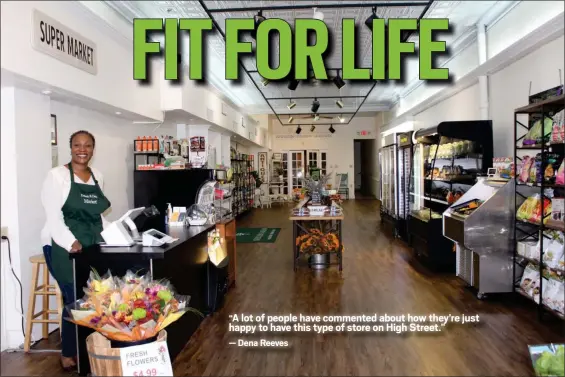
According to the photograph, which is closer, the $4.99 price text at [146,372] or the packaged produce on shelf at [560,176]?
the $4.99 price text at [146,372]

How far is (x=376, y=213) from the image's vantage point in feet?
43.1

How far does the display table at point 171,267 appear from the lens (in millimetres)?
2979

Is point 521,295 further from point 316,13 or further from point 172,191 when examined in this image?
point 172,191

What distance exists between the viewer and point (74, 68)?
12.0 feet

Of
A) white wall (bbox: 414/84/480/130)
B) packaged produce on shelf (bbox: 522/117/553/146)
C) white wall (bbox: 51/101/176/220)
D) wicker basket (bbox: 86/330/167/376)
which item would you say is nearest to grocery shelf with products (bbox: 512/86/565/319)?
packaged produce on shelf (bbox: 522/117/553/146)

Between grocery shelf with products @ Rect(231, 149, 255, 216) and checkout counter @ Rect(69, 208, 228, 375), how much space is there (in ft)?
24.4

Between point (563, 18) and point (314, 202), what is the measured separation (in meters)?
3.80

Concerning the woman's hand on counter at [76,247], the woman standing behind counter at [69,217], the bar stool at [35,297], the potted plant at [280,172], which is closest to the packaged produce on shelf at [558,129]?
the woman standing behind counter at [69,217]

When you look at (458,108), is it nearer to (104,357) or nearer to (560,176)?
(560,176)

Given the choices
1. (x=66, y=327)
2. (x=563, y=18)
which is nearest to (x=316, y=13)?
(x=563, y=18)

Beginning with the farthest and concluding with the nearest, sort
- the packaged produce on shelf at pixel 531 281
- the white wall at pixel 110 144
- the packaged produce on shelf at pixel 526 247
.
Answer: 1. the white wall at pixel 110 144
2. the packaged produce on shelf at pixel 526 247
3. the packaged produce on shelf at pixel 531 281

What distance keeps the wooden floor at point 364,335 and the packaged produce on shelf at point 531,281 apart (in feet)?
0.67

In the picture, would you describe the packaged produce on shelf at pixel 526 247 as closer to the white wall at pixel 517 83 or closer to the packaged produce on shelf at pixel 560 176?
the packaged produce on shelf at pixel 560 176

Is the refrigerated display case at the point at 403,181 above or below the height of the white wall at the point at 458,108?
below
